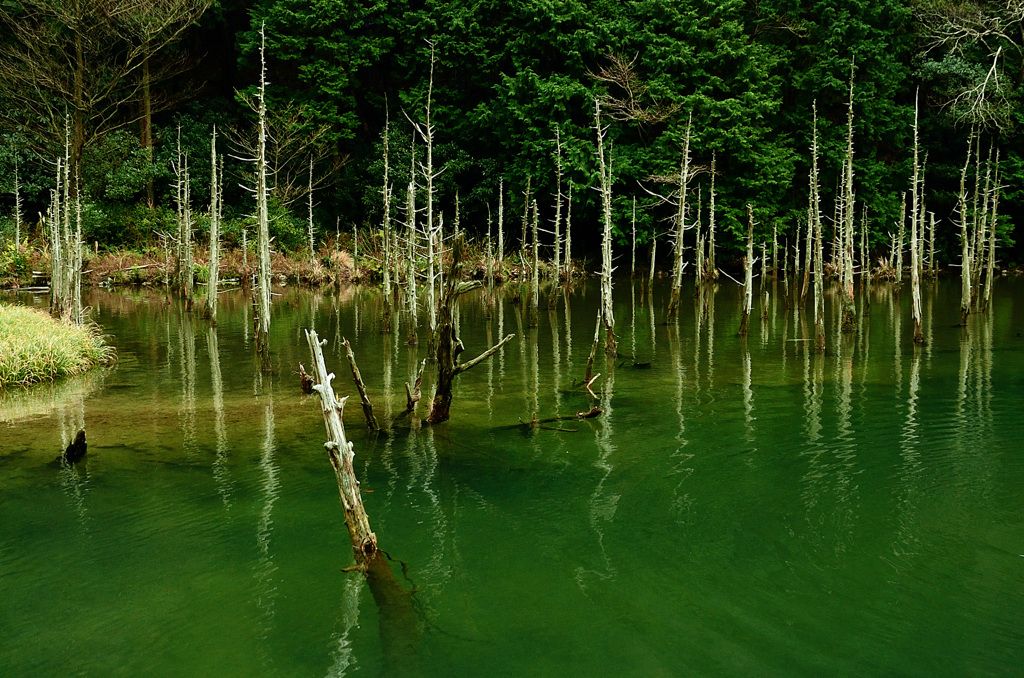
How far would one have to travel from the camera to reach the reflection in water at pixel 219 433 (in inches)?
421

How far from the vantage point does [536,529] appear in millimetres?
9320

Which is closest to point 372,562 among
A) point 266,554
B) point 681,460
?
point 266,554

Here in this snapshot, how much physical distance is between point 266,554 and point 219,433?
5106mm

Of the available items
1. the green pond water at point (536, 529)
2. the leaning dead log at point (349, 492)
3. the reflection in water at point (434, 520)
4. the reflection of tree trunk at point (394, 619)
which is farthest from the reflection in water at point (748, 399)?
the leaning dead log at point (349, 492)

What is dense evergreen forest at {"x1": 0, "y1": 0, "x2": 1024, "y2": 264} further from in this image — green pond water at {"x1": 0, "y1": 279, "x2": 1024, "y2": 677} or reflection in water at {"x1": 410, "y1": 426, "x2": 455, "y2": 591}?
reflection in water at {"x1": 410, "y1": 426, "x2": 455, "y2": 591}

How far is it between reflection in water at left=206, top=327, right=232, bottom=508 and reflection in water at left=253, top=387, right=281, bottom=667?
0.43 metres

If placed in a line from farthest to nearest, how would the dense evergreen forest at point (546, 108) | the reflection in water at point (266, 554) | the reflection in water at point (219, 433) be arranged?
the dense evergreen forest at point (546, 108) → the reflection in water at point (219, 433) → the reflection in water at point (266, 554)

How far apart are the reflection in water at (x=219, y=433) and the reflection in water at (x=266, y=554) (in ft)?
1.41

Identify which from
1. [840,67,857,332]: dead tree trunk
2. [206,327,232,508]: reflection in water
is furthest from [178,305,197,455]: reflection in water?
[840,67,857,332]: dead tree trunk

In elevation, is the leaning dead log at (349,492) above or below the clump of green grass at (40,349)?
below

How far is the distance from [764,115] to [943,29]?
8.50m

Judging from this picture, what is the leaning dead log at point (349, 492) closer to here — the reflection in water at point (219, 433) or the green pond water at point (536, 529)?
the green pond water at point (536, 529)

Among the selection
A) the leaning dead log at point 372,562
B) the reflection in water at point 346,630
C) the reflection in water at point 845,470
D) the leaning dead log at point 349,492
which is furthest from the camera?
the reflection in water at point 845,470

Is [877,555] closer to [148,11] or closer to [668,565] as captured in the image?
[668,565]
